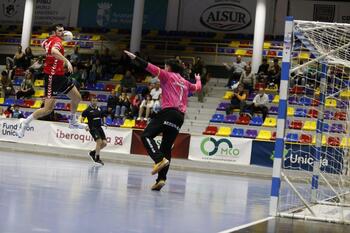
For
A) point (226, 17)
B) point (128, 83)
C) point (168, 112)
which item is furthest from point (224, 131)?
point (168, 112)

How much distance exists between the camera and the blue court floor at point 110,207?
5.61 m

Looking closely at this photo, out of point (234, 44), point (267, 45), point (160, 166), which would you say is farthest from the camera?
point (234, 44)

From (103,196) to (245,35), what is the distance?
77.7 feet

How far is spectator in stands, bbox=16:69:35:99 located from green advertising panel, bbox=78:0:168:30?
8.89 metres

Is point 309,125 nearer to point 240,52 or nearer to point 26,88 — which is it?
point 240,52

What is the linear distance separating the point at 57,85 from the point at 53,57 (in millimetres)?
501

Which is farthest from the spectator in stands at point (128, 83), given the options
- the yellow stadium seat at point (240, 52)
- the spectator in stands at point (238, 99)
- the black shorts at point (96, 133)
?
the black shorts at point (96, 133)

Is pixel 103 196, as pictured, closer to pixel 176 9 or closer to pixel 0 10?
pixel 176 9

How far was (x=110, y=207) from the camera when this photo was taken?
6.94 meters

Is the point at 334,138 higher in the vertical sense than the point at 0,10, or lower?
lower

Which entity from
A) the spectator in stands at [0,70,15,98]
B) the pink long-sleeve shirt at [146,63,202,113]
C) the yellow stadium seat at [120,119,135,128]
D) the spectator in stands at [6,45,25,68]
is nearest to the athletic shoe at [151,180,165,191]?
the pink long-sleeve shirt at [146,63,202,113]

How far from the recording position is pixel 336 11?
29.8m

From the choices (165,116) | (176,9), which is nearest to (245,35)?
(176,9)

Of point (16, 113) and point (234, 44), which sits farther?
point (234, 44)
